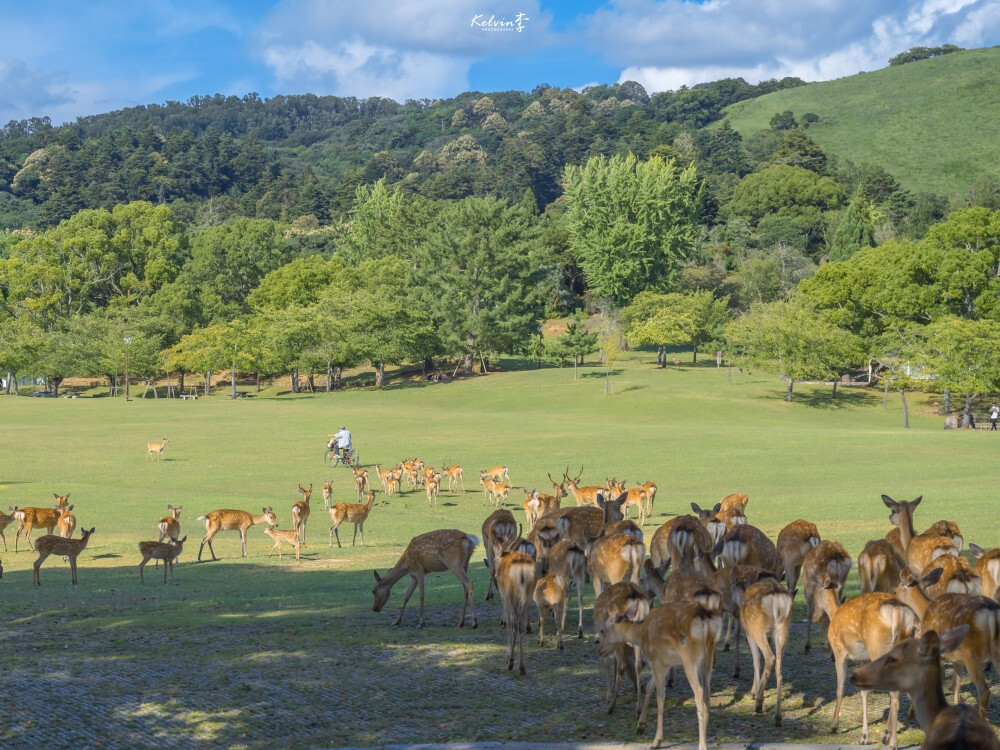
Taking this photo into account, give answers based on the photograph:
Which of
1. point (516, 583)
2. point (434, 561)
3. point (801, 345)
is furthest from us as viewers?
point (801, 345)

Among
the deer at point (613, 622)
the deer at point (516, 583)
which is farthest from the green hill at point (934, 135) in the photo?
the deer at point (613, 622)

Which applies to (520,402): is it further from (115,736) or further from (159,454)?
(115,736)

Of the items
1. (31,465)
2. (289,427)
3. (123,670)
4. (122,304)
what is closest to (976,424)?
(289,427)

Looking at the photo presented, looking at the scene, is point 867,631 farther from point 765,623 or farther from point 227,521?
point 227,521

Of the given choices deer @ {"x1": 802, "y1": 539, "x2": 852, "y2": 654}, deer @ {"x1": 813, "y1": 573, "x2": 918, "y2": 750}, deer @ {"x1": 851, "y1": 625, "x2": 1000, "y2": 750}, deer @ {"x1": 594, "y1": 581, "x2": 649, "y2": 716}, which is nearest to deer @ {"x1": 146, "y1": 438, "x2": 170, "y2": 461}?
deer @ {"x1": 802, "y1": 539, "x2": 852, "y2": 654}

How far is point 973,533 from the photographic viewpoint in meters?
22.0

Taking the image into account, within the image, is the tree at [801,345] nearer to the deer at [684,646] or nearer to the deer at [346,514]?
the deer at [346,514]

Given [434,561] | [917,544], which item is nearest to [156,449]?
[434,561]

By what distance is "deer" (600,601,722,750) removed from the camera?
9.73 meters

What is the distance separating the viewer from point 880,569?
12.6m

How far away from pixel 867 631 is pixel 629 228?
95056 mm

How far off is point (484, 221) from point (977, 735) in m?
89.0

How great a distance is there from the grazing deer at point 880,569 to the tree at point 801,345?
181 feet

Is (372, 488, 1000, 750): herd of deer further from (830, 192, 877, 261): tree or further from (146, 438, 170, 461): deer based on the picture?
(830, 192, 877, 261): tree
